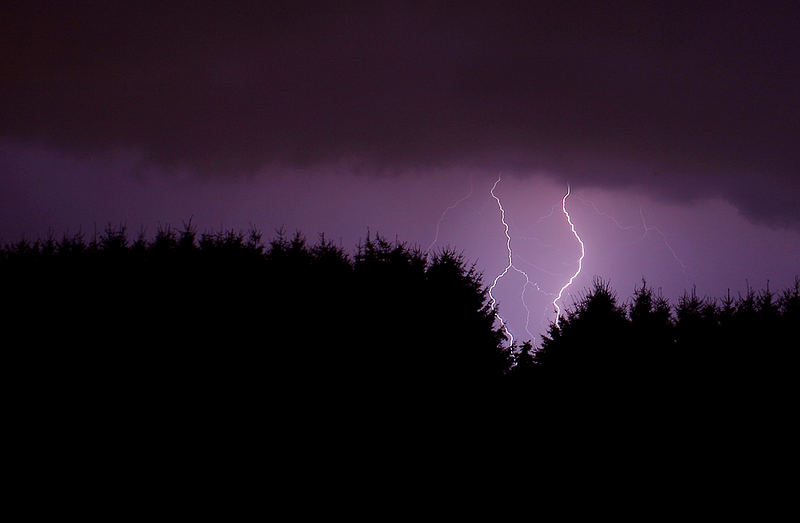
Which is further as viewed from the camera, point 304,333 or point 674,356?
point 674,356

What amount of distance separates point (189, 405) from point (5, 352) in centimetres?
472

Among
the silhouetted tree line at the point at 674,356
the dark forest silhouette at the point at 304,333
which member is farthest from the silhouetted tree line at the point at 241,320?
the silhouetted tree line at the point at 674,356

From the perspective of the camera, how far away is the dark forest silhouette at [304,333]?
12391 millimetres

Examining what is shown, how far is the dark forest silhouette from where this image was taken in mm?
12391

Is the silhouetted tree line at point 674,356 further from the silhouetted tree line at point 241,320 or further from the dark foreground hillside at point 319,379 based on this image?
the silhouetted tree line at point 241,320

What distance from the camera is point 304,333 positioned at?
13492 mm

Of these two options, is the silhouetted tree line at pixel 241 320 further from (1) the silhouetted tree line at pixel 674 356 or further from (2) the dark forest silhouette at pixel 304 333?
(1) the silhouetted tree line at pixel 674 356

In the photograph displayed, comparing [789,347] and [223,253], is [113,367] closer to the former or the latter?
[223,253]

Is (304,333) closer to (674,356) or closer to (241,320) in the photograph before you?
(241,320)

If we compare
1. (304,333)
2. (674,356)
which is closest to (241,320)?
(304,333)

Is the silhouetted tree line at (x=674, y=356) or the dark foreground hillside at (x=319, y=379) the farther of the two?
the silhouetted tree line at (x=674, y=356)

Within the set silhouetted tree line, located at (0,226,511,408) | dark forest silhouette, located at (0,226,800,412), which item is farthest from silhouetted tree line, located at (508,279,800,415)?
silhouetted tree line, located at (0,226,511,408)

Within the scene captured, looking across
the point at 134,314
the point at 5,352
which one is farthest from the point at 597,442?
the point at 5,352

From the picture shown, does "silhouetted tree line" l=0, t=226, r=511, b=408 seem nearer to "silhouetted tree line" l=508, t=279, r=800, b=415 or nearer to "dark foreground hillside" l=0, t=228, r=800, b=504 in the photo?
"dark foreground hillside" l=0, t=228, r=800, b=504
